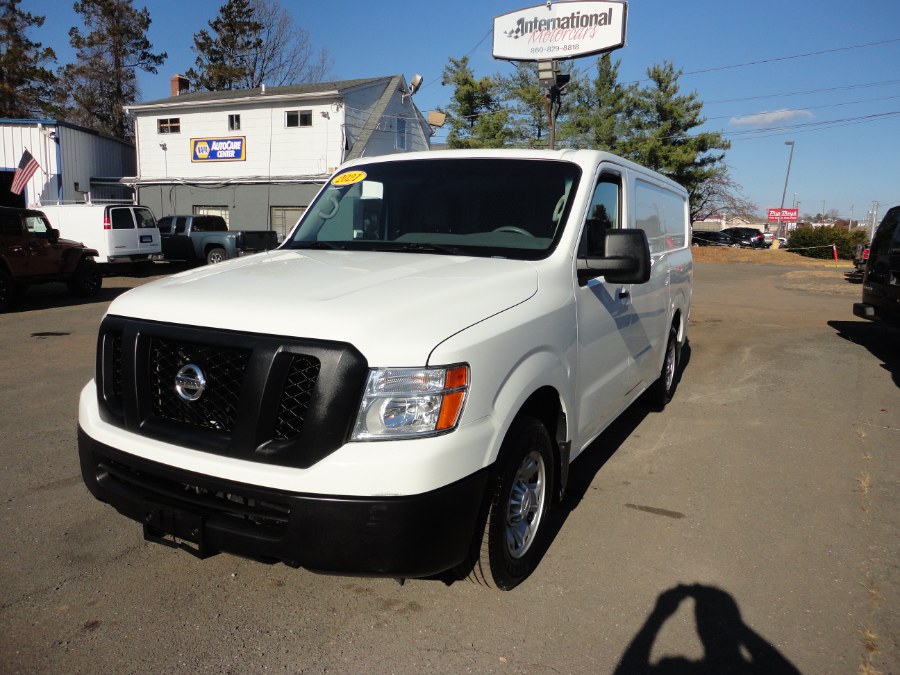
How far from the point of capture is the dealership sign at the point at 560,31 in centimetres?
2114

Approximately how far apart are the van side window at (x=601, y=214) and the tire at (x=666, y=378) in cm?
216

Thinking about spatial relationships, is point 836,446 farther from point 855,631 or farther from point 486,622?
point 486,622

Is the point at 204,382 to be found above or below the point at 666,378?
above

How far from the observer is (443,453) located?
89.6 inches

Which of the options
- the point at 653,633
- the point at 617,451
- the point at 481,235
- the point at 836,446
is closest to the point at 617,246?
the point at 481,235

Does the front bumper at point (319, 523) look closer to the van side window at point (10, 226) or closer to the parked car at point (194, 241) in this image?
the van side window at point (10, 226)

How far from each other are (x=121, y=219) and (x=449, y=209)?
1672 centimetres

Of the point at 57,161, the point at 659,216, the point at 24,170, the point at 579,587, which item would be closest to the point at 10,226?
the point at 24,170

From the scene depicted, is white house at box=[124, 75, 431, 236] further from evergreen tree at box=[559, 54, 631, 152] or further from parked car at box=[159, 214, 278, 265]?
evergreen tree at box=[559, 54, 631, 152]

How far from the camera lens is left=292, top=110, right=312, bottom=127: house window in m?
26.5

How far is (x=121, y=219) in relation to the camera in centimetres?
1777

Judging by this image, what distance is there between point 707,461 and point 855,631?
84.0 inches

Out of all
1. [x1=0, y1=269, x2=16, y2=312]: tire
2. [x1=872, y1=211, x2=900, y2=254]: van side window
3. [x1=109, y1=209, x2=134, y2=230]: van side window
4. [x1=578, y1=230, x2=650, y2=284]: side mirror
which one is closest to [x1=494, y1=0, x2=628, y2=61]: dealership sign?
[x1=109, y1=209, x2=134, y2=230]: van side window

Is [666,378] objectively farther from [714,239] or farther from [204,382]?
[714,239]
